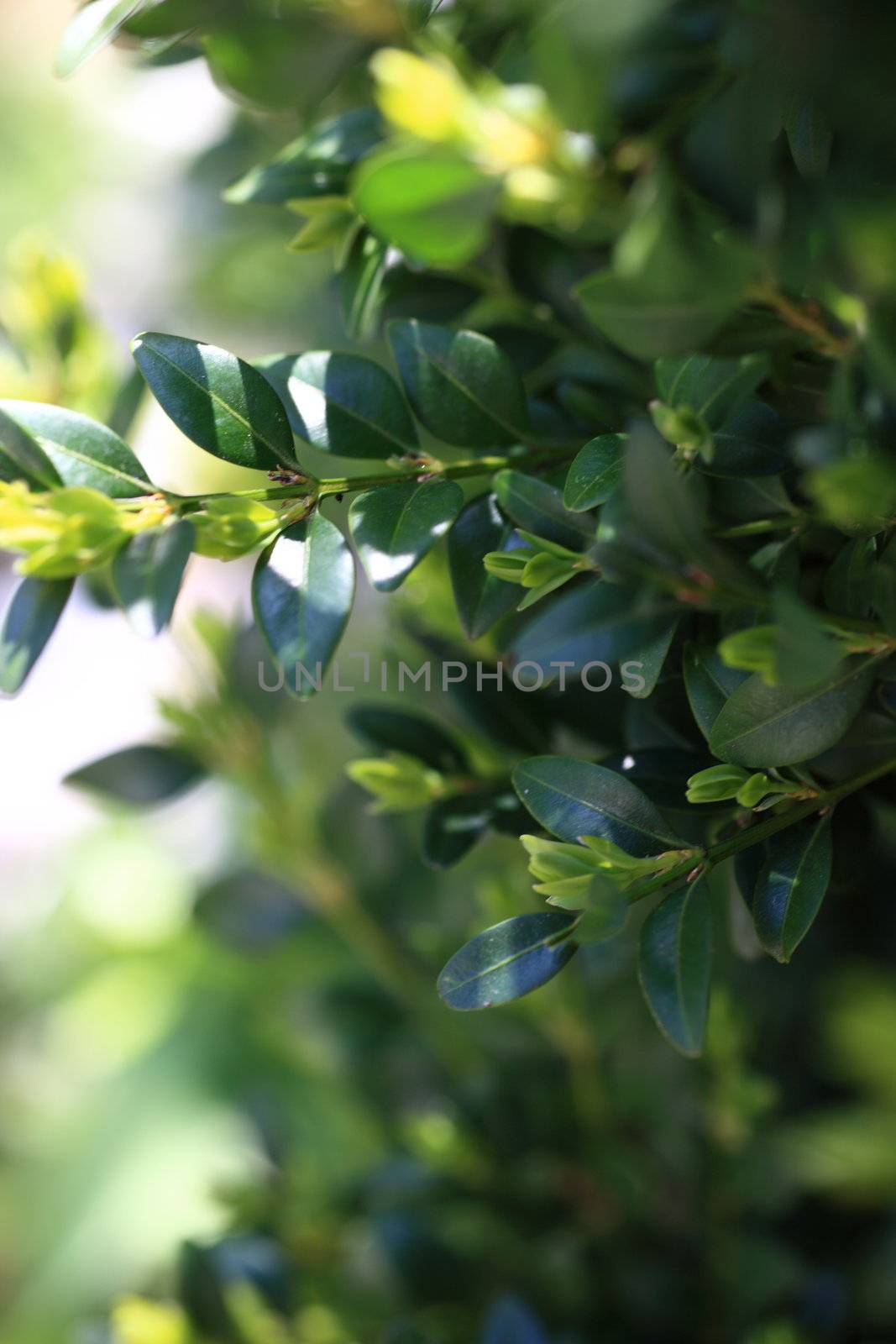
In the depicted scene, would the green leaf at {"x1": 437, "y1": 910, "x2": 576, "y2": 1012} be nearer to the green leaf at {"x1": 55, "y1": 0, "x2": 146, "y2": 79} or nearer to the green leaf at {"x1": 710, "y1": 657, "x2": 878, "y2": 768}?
the green leaf at {"x1": 710, "y1": 657, "x2": 878, "y2": 768}

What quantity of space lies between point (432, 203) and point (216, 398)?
10 centimetres

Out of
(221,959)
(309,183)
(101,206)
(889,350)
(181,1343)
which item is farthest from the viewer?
(101,206)

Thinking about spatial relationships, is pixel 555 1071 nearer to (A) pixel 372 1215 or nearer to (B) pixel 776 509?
(A) pixel 372 1215

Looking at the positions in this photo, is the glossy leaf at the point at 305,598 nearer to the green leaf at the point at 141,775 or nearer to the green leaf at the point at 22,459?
the green leaf at the point at 22,459

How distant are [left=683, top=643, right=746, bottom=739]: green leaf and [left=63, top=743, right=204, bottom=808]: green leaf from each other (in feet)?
1.07

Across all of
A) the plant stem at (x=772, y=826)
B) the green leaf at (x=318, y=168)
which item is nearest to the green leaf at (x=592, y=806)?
the plant stem at (x=772, y=826)

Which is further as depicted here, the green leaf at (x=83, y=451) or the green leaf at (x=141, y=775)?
the green leaf at (x=141, y=775)

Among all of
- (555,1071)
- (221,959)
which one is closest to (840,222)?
(555,1071)

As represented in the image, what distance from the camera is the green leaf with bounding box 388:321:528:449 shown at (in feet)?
1.17

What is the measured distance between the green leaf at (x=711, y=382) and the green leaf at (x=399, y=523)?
0.07 m

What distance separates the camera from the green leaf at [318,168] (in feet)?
1.27

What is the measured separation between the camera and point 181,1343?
0.54m

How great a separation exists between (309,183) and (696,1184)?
51 cm

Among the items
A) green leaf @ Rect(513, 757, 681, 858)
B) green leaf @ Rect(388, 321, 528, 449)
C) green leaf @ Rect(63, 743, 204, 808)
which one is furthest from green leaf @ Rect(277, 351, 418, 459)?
green leaf @ Rect(63, 743, 204, 808)
